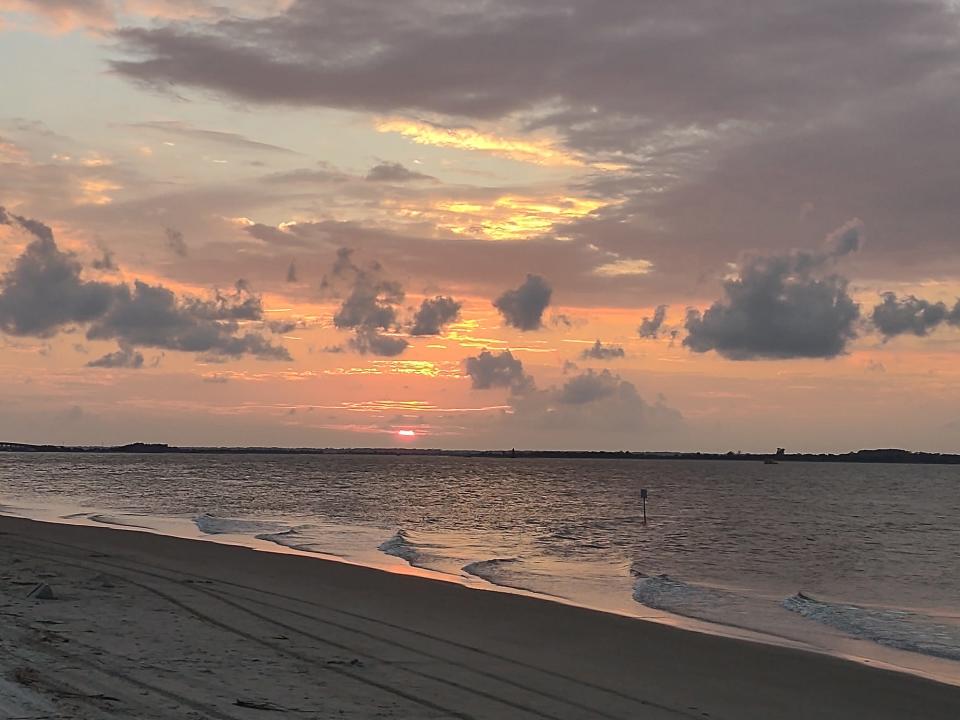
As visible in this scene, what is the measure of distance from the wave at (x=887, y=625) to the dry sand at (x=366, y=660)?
4.14 metres

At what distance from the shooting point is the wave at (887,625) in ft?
67.2

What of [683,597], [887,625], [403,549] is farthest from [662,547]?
[887,625]

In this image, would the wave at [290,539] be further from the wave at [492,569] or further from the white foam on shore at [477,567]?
the wave at [492,569]

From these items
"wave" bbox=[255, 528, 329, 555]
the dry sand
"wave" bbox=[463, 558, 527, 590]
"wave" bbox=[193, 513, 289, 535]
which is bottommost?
"wave" bbox=[193, 513, 289, 535]

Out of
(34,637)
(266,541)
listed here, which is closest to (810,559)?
(266,541)

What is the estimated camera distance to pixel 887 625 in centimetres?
2319

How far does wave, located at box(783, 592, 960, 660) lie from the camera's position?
20.5 meters

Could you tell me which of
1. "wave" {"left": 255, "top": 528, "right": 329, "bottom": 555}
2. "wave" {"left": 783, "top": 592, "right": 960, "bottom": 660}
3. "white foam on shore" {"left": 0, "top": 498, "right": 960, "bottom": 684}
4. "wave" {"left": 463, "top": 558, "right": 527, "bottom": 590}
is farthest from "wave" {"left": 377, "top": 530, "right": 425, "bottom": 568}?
"wave" {"left": 783, "top": 592, "right": 960, "bottom": 660}

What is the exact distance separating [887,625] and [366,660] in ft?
50.0

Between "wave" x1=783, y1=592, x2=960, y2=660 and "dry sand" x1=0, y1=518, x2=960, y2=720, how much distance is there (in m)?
4.14

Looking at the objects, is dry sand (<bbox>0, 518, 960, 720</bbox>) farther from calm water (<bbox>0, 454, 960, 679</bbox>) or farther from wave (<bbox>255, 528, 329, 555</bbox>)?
wave (<bbox>255, 528, 329, 555</bbox>)

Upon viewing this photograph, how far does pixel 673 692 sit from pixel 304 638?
6021 millimetres

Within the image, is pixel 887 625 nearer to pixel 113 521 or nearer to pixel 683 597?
pixel 683 597

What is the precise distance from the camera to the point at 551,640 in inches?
692
